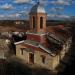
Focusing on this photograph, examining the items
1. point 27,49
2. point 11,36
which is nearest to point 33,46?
point 27,49

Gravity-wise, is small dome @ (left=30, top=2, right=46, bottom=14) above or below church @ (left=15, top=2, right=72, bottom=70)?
above

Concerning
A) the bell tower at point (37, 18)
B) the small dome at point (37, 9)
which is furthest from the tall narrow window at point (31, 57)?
the small dome at point (37, 9)

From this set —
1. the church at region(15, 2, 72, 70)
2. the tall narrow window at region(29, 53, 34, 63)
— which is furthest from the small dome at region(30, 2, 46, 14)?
the tall narrow window at region(29, 53, 34, 63)

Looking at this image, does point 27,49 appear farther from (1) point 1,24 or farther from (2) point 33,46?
(1) point 1,24

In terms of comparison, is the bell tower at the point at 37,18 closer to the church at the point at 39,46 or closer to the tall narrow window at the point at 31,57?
the church at the point at 39,46

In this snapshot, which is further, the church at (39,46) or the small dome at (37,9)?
the small dome at (37,9)

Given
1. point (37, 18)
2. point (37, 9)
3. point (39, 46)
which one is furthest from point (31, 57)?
point (37, 9)

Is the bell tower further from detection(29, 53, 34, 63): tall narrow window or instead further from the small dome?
detection(29, 53, 34, 63): tall narrow window

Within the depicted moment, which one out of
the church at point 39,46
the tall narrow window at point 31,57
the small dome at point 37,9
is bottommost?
the tall narrow window at point 31,57
